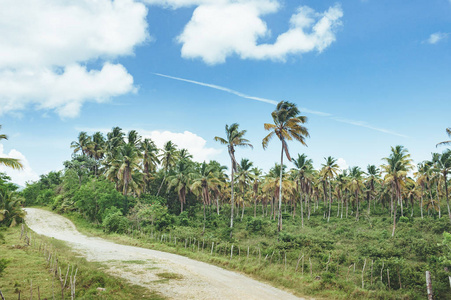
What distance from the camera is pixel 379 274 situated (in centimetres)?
1666

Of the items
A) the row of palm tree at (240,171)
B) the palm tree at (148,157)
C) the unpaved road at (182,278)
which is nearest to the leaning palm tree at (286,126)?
the row of palm tree at (240,171)

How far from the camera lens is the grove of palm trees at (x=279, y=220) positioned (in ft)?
54.7

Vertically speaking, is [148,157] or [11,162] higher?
[148,157]

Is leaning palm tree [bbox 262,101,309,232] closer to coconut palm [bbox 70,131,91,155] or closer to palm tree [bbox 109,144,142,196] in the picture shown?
palm tree [bbox 109,144,142,196]

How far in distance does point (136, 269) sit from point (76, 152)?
6225 cm

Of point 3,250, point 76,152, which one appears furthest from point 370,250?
point 76,152

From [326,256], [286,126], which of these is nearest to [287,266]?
[326,256]

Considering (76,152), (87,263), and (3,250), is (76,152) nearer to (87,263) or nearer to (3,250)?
(3,250)

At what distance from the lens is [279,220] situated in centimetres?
3120

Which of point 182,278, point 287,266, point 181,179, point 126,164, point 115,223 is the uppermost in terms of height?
point 126,164

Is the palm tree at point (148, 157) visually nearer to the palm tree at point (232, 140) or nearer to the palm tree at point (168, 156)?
the palm tree at point (168, 156)

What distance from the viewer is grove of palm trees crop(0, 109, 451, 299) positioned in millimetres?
16688

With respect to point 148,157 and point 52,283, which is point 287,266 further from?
point 148,157

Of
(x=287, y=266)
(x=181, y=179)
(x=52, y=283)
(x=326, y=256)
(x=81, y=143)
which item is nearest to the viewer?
(x=52, y=283)
